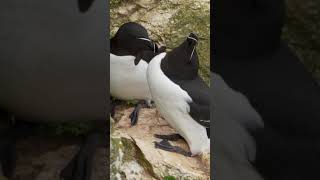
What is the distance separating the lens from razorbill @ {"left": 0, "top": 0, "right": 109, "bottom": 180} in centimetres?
202

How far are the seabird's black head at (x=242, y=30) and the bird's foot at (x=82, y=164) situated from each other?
2.12 feet

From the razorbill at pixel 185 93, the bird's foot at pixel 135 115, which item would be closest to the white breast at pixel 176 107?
the razorbill at pixel 185 93

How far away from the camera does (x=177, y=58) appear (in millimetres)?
2004

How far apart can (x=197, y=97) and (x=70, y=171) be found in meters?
0.64

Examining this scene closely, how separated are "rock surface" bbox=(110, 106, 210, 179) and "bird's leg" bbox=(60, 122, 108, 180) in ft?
0.28

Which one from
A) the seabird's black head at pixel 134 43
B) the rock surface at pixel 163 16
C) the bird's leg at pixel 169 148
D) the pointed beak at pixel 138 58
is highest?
the rock surface at pixel 163 16

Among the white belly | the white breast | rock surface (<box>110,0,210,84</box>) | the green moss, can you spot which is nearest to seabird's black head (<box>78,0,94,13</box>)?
rock surface (<box>110,0,210,84</box>)

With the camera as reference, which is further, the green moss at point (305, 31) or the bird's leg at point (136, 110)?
the bird's leg at point (136, 110)

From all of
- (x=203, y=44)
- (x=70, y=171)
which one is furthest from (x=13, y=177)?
(x=203, y=44)

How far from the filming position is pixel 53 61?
2.04 metres

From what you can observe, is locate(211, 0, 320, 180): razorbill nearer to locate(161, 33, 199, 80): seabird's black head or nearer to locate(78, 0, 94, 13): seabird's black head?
locate(161, 33, 199, 80): seabird's black head

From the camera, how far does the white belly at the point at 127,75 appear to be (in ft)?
6.82

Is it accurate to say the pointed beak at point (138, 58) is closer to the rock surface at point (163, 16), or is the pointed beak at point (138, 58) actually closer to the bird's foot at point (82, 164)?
the rock surface at point (163, 16)

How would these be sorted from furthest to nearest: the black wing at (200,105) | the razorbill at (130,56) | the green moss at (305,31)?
the razorbill at (130,56)
the black wing at (200,105)
the green moss at (305,31)
